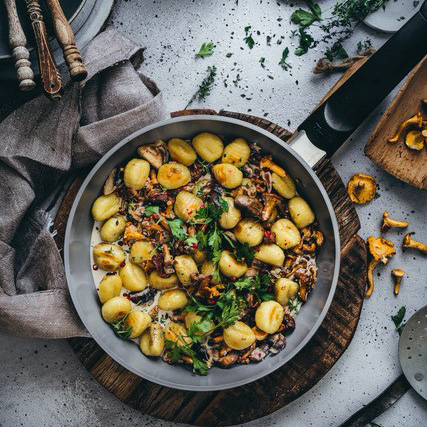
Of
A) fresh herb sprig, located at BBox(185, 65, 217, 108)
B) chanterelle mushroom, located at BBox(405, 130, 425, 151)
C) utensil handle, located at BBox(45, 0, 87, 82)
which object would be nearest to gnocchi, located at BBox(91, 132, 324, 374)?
fresh herb sprig, located at BBox(185, 65, 217, 108)

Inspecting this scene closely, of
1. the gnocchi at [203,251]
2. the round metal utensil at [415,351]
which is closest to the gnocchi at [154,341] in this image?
the gnocchi at [203,251]

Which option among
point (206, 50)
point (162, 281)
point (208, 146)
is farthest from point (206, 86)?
point (162, 281)

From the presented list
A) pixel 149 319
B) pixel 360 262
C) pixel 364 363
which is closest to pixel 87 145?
pixel 149 319

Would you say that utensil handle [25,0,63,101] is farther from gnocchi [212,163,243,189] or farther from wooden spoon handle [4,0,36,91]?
gnocchi [212,163,243,189]

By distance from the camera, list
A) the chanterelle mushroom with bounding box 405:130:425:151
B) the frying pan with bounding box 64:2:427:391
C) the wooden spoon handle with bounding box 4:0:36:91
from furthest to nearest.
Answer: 1. the chanterelle mushroom with bounding box 405:130:425:151
2. the frying pan with bounding box 64:2:427:391
3. the wooden spoon handle with bounding box 4:0:36:91

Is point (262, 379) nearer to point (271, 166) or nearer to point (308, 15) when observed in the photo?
point (271, 166)

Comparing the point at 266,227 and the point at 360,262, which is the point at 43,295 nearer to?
the point at 266,227

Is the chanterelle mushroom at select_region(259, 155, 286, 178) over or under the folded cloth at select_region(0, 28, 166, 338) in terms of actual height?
over

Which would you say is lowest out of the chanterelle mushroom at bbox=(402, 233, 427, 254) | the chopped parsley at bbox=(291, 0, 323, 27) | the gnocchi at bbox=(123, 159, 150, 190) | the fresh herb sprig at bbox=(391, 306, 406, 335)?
the fresh herb sprig at bbox=(391, 306, 406, 335)
